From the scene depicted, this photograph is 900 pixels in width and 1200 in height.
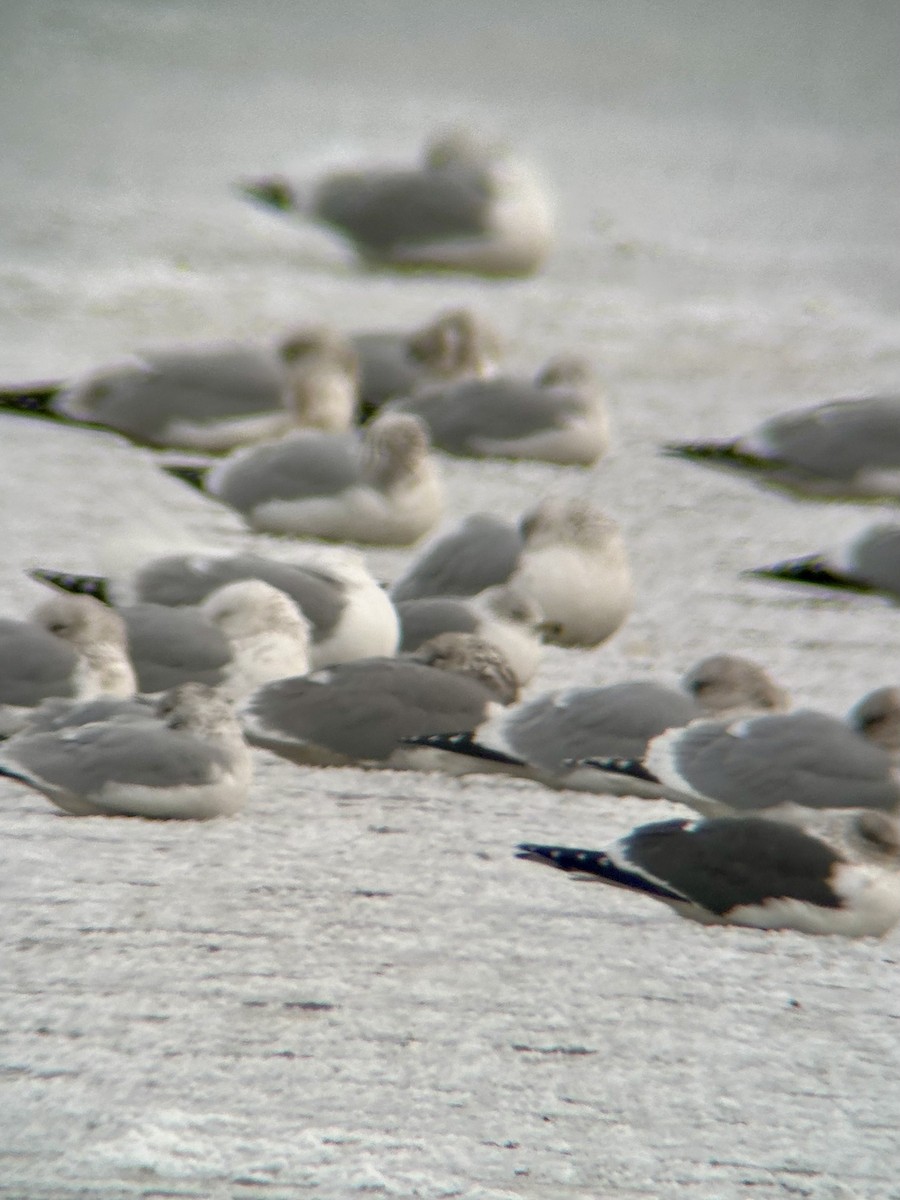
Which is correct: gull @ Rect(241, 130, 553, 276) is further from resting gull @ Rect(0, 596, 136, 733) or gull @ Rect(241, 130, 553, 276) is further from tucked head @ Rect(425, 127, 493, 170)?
resting gull @ Rect(0, 596, 136, 733)

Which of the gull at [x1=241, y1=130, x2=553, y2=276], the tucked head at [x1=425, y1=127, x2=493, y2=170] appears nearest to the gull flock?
the gull at [x1=241, y1=130, x2=553, y2=276]

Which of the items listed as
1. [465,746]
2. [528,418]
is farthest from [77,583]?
[528,418]

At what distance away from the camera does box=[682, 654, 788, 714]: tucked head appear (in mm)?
4297

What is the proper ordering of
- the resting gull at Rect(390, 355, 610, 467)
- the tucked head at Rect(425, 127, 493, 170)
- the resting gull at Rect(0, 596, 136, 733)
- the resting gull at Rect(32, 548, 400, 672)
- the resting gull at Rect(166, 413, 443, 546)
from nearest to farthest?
1. the resting gull at Rect(0, 596, 136, 733)
2. the resting gull at Rect(32, 548, 400, 672)
3. the resting gull at Rect(166, 413, 443, 546)
4. the resting gull at Rect(390, 355, 610, 467)
5. the tucked head at Rect(425, 127, 493, 170)

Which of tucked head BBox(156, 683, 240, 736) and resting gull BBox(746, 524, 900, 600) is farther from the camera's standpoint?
resting gull BBox(746, 524, 900, 600)

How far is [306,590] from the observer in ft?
15.7

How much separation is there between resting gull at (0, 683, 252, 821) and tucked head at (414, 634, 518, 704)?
2.34 ft

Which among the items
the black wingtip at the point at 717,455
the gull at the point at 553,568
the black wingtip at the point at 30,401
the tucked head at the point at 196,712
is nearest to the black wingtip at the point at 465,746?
the tucked head at the point at 196,712

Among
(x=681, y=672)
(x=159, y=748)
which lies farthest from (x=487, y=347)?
(x=159, y=748)

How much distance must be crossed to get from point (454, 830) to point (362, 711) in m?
0.39

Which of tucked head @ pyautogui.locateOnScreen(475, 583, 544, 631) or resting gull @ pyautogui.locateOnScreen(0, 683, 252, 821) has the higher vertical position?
tucked head @ pyautogui.locateOnScreen(475, 583, 544, 631)

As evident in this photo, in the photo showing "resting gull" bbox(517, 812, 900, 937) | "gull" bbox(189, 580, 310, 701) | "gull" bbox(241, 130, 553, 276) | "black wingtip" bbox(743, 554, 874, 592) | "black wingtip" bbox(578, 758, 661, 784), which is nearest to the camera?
"resting gull" bbox(517, 812, 900, 937)

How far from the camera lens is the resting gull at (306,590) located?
466 cm

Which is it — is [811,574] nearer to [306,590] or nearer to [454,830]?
[306,590]
